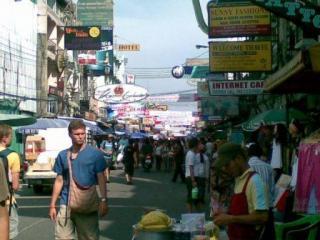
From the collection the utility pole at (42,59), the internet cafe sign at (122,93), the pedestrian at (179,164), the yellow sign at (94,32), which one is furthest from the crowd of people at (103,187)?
the utility pole at (42,59)

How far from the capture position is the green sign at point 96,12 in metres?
47.8

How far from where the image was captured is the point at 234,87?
2206 centimetres

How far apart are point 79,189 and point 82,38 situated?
3893cm

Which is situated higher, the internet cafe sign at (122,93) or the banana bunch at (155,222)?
the internet cafe sign at (122,93)

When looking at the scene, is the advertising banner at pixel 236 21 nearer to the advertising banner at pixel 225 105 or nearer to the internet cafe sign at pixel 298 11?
the internet cafe sign at pixel 298 11

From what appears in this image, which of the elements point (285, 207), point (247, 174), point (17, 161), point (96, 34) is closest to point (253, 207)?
point (247, 174)

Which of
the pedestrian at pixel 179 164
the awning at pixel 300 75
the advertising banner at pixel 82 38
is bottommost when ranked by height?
the pedestrian at pixel 179 164

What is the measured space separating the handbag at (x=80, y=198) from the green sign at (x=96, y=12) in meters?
39.9

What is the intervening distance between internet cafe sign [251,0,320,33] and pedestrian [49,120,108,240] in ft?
13.5

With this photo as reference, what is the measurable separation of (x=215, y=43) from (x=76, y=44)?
27.2 metres

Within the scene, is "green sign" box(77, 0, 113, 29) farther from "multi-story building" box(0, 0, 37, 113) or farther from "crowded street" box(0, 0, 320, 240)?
"multi-story building" box(0, 0, 37, 113)

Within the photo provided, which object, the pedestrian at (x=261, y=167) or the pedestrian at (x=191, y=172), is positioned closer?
the pedestrian at (x=261, y=167)

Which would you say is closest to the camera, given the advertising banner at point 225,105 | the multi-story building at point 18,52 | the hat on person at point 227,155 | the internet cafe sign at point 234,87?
the hat on person at point 227,155

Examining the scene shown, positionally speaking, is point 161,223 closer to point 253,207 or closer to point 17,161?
point 253,207
